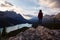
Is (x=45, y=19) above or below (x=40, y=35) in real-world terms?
above

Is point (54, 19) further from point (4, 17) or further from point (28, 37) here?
point (4, 17)

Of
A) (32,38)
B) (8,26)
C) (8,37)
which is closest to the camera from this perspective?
(32,38)

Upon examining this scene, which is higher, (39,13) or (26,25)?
(39,13)

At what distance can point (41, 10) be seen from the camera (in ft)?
25.1

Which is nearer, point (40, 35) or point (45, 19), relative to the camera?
point (40, 35)

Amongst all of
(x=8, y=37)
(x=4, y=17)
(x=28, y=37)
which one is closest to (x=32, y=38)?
(x=28, y=37)

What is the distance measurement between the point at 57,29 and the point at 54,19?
889 mm

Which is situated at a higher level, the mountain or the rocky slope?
the mountain

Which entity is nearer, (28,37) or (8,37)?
(28,37)

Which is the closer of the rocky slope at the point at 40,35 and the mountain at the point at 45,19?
the rocky slope at the point at 40,35

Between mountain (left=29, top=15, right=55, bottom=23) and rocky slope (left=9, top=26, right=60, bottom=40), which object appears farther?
mountain (left=29, top=15, right=55, bottom=23)

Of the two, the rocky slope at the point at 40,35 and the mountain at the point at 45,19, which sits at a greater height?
the mountain at the point at 45,19

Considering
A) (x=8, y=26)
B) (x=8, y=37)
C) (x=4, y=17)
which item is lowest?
(x=8, y=37)

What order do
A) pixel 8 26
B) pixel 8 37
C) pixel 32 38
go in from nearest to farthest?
1. pixel 32 38
2. pixel 8 37
3. pixel 8 26
